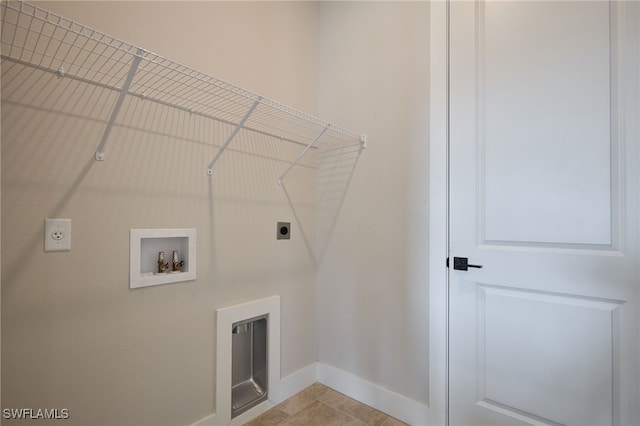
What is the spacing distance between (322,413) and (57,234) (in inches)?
61.1

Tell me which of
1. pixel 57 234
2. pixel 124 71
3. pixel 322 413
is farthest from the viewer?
pixel 322 413

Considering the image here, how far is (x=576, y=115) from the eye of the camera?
1.16 metres

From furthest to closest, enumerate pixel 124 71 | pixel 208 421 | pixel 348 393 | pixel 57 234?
pixel 348 393
pixel 208 421
pixel 124 71
pixel 57 234

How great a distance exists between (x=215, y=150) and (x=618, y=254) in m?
1.76

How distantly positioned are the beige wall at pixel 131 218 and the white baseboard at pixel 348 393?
0.16 m

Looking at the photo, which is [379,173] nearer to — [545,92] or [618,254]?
[545,92]

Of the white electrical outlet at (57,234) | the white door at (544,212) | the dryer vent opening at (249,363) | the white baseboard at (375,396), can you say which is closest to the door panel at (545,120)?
the white door at (544,212)

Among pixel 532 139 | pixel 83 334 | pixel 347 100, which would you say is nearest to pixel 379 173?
→ pixel 347 100

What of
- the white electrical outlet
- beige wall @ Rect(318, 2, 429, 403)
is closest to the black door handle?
beige wall @ Rect(318, 2, 429, 403)

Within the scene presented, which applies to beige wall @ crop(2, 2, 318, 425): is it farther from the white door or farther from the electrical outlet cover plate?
the white door

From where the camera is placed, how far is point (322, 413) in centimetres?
165

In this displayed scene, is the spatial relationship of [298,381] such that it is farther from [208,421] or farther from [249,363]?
[208,421]

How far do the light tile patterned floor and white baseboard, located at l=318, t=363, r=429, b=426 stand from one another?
0.10ft

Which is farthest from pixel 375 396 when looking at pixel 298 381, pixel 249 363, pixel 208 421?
pixel 208 421
